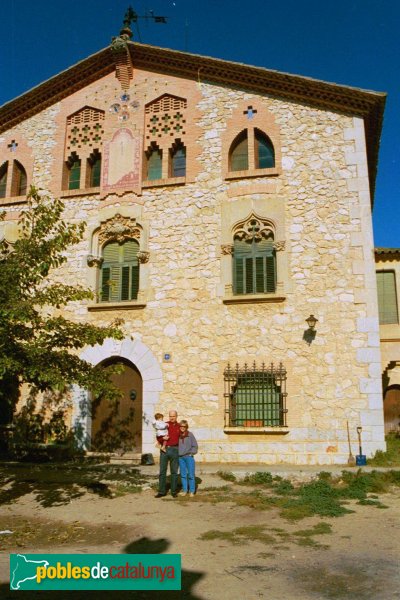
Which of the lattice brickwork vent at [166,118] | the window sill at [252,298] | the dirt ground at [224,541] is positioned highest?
the lattice brickwork vent at [166,118]

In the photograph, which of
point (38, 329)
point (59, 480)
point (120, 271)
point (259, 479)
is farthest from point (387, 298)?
point (38, 329)

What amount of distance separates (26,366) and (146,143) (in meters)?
9.28

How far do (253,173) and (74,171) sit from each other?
18.3 feet

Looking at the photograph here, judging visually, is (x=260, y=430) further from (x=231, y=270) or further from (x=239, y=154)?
(x=239, y=154)

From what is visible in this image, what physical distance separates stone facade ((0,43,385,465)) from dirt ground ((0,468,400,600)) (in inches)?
112

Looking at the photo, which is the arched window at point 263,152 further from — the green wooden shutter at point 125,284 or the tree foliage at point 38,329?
the tree foliage at point 38,329

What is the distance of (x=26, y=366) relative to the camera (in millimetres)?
7980

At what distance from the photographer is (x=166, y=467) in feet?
32.9

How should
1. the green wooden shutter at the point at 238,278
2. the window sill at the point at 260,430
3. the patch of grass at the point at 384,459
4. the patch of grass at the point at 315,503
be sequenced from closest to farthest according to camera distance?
1. the patch of grass at the point at 315,503
2. the patch of grass at the point at 384,459
3. the window sill at the point at 260,430
4. the green wooden shutter at the point at 238,278

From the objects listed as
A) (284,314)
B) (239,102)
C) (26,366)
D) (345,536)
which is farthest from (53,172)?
(345,536)

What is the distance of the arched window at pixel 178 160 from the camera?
15.1 m

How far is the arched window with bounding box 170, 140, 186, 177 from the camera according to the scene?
1513 cm

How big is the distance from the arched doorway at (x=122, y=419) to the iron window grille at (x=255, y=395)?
8.00 feet

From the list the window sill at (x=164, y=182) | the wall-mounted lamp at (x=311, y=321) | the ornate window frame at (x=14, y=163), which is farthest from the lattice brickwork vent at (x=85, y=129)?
the wall-mounted lamp at (x=311, y=321)
